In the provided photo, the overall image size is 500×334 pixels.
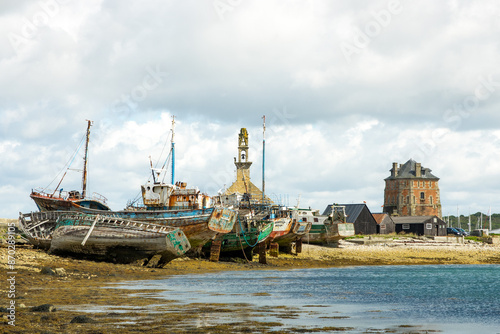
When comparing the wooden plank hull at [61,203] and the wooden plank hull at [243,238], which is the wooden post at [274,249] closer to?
the wooden plank hull at [243,238]

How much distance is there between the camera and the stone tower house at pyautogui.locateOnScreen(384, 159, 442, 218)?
126438 millimetres

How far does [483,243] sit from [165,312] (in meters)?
84.0

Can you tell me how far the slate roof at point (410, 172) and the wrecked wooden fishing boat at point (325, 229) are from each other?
5244 cm

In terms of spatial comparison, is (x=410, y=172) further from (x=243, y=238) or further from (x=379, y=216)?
(x=243, y=238)

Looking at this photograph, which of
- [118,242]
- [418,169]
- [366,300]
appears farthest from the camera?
[418,169]

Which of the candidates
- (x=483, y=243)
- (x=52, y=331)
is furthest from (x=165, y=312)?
(x=483, y=243)

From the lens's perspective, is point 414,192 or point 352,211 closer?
point 352,211

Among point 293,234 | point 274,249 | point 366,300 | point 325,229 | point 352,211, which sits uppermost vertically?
point 352,211

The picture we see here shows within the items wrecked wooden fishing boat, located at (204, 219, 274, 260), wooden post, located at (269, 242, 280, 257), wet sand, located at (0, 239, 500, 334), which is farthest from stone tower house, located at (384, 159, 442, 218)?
wet sand, located at (0, 239, 500, 334)

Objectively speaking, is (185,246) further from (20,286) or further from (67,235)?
(20,286)

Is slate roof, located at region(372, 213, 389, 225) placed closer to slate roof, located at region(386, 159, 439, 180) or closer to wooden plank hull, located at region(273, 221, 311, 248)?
slate roof, located at region(386, 159, 439, 180)

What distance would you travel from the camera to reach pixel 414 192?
126500mm

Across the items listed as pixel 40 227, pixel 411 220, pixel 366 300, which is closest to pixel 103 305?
pixel 366 300

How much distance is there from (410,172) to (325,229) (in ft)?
189
